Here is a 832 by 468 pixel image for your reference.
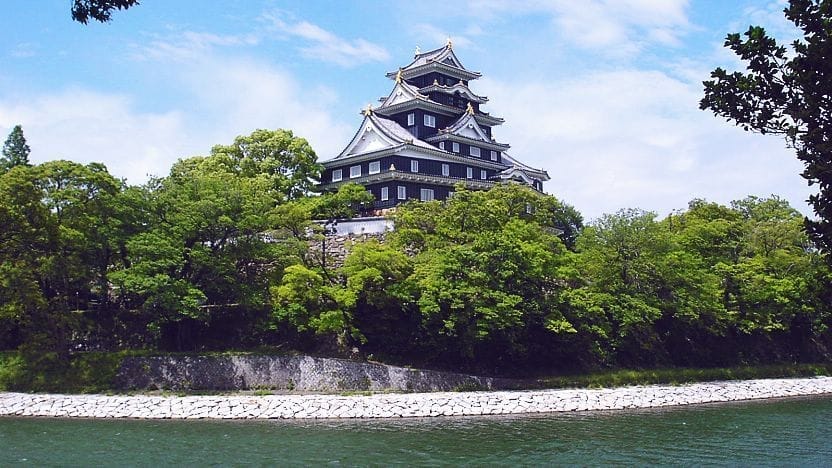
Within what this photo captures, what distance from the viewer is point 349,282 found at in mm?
23766

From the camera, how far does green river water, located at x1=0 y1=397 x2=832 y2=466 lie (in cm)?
1518

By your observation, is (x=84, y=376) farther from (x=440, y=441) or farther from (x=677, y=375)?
(x=677, y=375)

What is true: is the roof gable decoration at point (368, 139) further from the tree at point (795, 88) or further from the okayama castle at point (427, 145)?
Result: the tree at point (795, 88)

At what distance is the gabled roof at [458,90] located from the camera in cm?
4072

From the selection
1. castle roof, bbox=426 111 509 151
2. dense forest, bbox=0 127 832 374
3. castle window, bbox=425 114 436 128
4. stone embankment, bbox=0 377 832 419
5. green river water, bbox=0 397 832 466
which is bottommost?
green river water, bbox=0 397 832 466

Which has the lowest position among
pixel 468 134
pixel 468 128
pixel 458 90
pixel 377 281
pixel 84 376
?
pixel 84 376

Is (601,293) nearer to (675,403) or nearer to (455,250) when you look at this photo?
(675,403)

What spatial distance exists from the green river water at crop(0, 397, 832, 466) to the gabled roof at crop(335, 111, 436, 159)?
64.1ft

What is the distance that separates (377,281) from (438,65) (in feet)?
68.3

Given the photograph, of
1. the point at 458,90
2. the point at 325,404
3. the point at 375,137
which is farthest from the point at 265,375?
the point at 458,90

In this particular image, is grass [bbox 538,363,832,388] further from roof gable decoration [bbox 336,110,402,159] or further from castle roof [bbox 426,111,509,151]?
castle roof [bbox 426,111,509,151]

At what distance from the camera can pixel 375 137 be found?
1480 inches

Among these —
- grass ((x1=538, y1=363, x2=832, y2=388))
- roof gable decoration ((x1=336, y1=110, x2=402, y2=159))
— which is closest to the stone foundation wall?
grass ((x1=538, y1=363, x2=832, y2=388))

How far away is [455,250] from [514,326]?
3366mm
